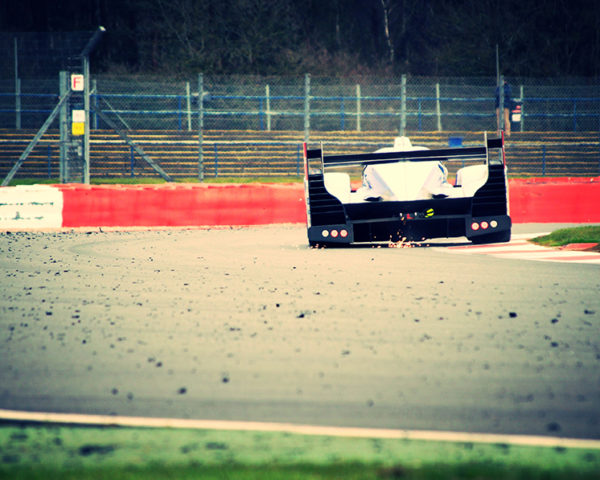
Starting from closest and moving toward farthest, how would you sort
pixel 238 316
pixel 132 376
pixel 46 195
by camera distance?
pixel 132 376 → pixel 238 316 → pixel 46 195

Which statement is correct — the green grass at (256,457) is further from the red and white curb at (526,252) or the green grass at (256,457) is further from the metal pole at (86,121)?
the metal pole at (86,121)

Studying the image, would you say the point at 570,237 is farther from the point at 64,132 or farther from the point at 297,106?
the point at 297,106

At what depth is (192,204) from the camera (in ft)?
60.6

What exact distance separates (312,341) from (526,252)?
7.42 meters

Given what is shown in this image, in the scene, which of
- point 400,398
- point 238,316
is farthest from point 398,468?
point 238,316

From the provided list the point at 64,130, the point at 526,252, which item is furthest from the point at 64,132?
the point at 526,252

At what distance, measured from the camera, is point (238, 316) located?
8031mm

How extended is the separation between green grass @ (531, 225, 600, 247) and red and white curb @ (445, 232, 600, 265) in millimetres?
234

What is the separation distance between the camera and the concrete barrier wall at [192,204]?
17484 millimetres

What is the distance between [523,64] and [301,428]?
48575mm

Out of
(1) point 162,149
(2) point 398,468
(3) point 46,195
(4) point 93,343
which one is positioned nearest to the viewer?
(2) point 398,468

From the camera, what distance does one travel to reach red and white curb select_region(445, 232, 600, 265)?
12.8 meters

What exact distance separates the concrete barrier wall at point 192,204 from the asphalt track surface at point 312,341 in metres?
5.52

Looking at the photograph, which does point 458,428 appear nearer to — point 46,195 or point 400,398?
point 400,398
